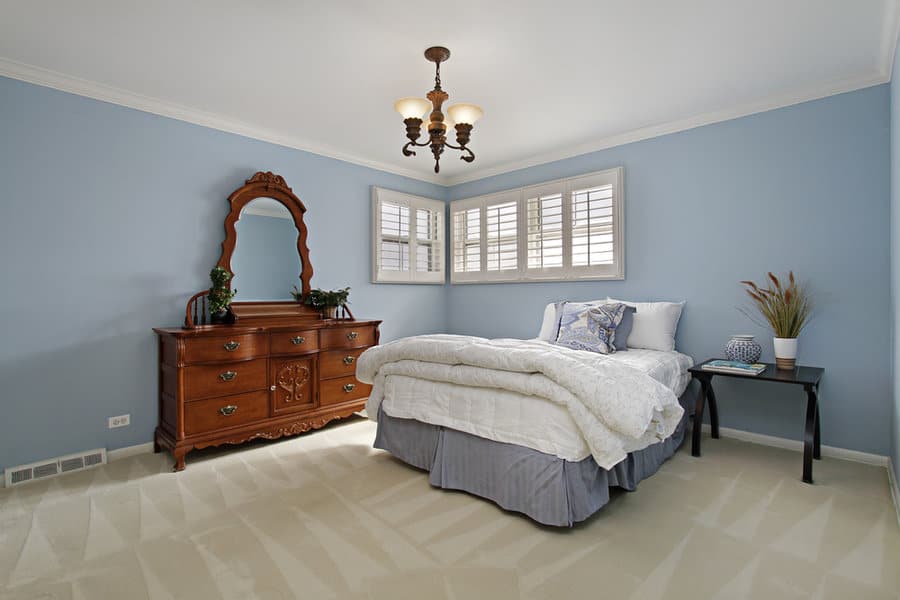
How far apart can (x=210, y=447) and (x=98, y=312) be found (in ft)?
4.07

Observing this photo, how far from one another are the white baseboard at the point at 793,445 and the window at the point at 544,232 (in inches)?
59.8

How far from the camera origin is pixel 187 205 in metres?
3.61

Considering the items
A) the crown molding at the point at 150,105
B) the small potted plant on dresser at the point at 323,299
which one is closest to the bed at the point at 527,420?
the small potted plant on dresser at the point at 323,299

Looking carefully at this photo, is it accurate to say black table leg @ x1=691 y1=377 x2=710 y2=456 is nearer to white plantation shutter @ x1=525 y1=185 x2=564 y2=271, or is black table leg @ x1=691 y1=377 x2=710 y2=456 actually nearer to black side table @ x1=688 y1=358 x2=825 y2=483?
black side table @ x1=688 y1=358 x2=825 y2=483

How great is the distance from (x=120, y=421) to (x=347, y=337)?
1.73 meters

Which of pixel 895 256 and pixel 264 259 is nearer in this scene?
pixel 895 256

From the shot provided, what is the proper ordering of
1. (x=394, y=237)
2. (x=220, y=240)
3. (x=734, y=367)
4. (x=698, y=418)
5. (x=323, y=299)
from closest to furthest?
Result: (x=734, y=367)
(x=698, y=418)
(x=220, y=240)
(x=323, y=299)
(x=394, y=237)

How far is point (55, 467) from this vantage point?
2.97m

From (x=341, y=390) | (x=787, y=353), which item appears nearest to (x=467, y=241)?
(x=341, y=390)

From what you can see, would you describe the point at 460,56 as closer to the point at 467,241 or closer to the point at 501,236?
the point at 501,236

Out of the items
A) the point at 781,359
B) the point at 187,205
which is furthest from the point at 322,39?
the point at 781,359

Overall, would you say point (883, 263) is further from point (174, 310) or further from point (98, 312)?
point (98, 312)

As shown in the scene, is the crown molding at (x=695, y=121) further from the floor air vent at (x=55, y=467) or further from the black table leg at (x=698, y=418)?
the floor air vent at (x=55, y=467)

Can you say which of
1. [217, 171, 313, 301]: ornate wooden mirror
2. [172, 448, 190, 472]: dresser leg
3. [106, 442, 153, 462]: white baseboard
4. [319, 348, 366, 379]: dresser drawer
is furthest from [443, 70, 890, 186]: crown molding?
[106, 442, 153, 462]: white baseboard
